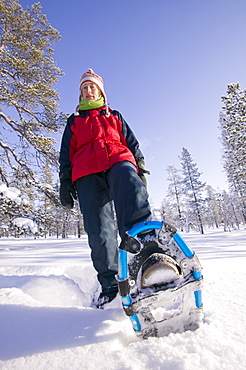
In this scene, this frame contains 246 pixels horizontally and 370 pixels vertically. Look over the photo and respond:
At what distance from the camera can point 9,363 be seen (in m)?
0.65

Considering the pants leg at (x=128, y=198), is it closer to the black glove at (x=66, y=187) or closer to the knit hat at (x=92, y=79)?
the black glove at (x=66, y=187)

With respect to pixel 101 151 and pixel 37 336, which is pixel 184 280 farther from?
pixel 101 151

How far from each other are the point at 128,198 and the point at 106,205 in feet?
1.51

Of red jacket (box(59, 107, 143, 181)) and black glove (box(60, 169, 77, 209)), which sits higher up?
red jacket (box(59, 107, 143, 181))

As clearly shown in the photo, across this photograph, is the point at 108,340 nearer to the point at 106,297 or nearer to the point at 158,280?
the point at 158,280

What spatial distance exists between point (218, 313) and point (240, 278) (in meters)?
0.58

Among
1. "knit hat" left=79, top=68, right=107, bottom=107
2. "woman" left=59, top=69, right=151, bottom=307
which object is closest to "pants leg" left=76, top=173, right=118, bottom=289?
"woman" left=59, top=69, right=151, bottom=307

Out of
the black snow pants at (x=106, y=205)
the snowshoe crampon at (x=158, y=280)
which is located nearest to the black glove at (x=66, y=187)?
the black snow pants at (x=106, y=205)

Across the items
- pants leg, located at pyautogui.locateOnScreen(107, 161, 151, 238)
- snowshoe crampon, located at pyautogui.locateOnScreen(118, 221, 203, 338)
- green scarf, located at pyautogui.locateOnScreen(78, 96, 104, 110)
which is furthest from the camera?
green scarf, located at pyautogui.locateOnScreen(78, 96, 104, 110)

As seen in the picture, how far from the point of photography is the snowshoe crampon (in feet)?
2.52

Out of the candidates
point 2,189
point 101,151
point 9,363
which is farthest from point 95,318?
point 2,189

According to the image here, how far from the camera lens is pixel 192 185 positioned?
85.3 ft

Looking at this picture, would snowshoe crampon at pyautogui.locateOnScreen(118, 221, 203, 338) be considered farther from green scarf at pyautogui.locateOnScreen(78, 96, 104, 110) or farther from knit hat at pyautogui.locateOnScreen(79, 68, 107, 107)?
knit hat at pyautogui.locateOnScreen(79, 68, 107, 107)

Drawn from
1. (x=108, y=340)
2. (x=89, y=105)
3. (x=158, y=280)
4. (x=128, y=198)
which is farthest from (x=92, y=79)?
(x=108, y=340)
